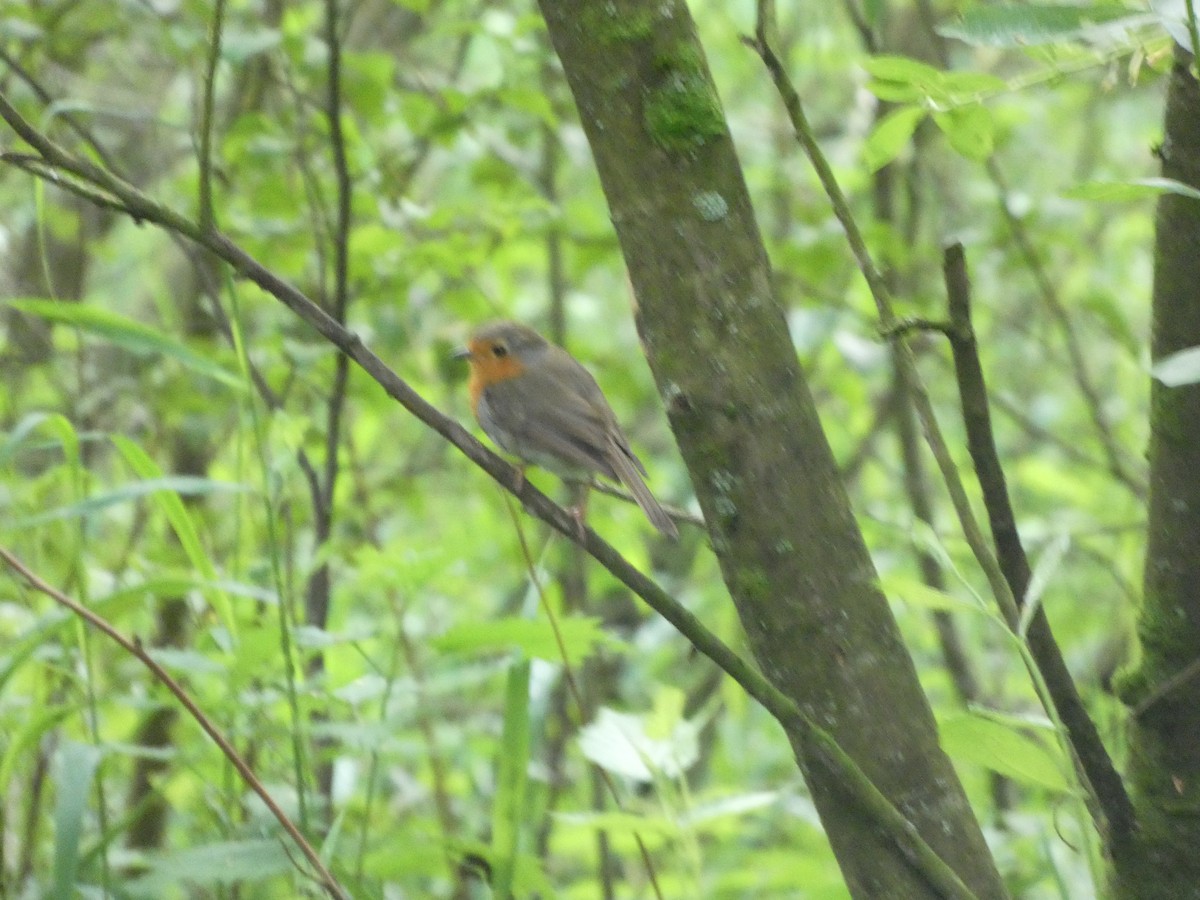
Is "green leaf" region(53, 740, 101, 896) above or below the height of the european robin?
below

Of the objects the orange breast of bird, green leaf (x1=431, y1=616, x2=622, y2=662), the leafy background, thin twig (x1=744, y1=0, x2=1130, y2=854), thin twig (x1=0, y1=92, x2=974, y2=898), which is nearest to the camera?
thin twig (x1=0, y1=92, x2=974, y2=898)

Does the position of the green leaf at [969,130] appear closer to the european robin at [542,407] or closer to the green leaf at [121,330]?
the green leaf at [121,330]

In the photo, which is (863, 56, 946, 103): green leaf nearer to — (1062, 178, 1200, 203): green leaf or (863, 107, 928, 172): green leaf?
(863, 107, 928, 172): green leaf

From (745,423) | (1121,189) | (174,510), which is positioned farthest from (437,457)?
(1121,189)

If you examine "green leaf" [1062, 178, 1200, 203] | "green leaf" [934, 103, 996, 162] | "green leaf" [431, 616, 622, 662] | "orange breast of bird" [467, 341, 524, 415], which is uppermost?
"orange breast of bird" [467, 341, 524, 415]

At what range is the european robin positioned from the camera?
282 centimetres

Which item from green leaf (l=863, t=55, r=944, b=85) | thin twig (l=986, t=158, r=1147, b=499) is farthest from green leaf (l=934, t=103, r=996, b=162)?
thin twig (l=986, t=158, r=1147, b=499)

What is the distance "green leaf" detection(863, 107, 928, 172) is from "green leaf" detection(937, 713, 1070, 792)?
660mm

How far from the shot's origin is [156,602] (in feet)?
11.2

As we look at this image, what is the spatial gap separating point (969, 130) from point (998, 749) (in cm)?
75

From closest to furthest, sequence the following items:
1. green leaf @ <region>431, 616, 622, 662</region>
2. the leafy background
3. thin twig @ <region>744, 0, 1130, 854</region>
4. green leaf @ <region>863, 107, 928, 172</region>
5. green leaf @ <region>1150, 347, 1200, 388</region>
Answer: green leaf @ <region>1150, 347, 1200, 388</region>
thin twig @ <region>744, 0, 1130, 854</region>
green leaf @ <region>863, 107, 928, 172</region>
green leaf @ <region>431, 616, 622, 662</region>
the leafy background

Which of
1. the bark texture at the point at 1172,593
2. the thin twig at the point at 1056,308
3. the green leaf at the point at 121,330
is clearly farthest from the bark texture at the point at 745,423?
the thin twig at the point at 1056,308

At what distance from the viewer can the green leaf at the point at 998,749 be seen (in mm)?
1273

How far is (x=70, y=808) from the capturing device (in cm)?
169
